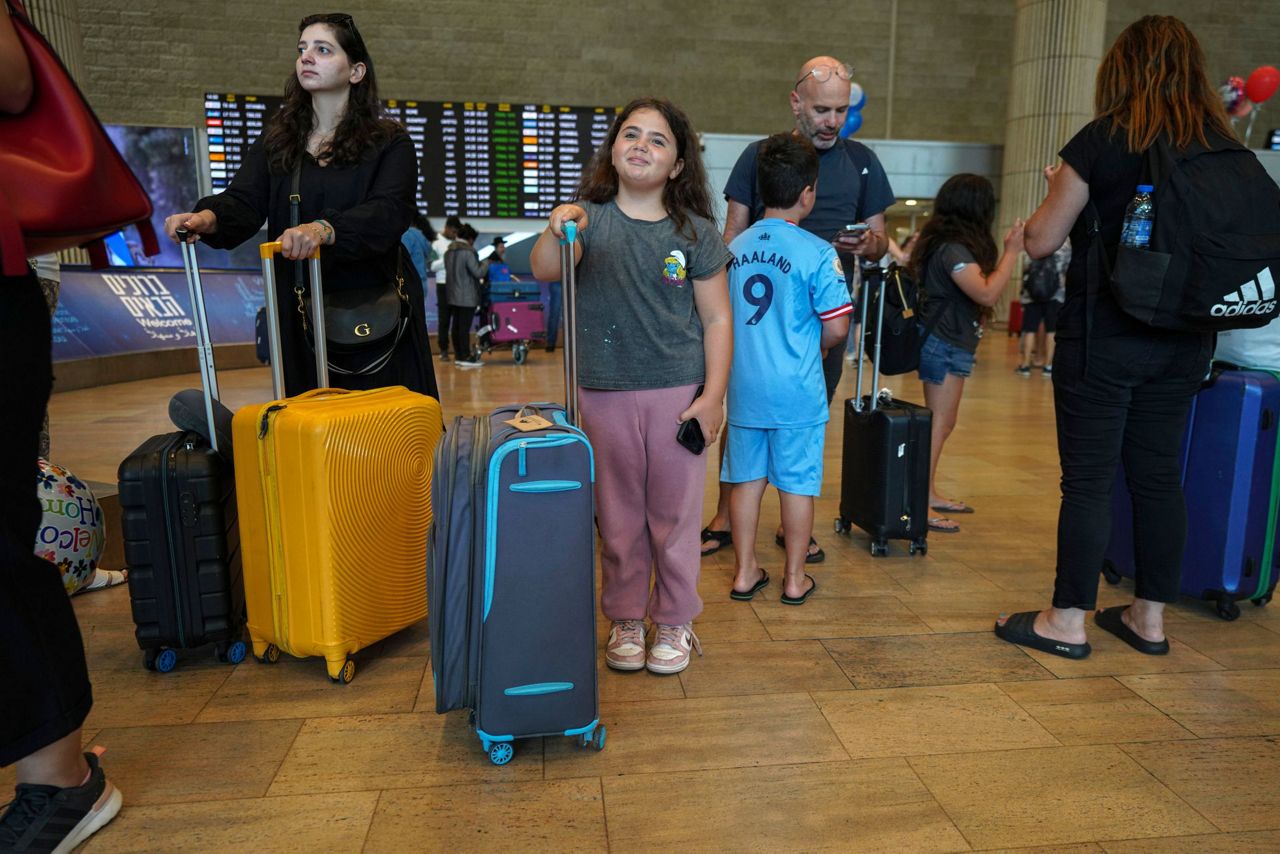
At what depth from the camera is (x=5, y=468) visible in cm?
136

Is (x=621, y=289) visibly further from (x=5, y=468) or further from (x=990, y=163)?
(x=990, y=163)

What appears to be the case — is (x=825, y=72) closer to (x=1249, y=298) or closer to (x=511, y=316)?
(x=1249, y=298)

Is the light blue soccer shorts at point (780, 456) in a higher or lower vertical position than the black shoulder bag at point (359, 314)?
lower

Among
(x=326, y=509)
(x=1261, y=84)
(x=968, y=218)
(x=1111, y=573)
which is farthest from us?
(x=1261, y=84)

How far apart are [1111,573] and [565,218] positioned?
7.65 ft

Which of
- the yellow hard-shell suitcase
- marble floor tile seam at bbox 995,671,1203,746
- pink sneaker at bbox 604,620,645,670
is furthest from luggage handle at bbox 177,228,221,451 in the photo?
marble floor tile seam at bbox 995,671,1203,746

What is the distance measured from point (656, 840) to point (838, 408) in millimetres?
5948

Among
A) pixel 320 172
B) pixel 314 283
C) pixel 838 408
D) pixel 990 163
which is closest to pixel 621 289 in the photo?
pixel 314 283

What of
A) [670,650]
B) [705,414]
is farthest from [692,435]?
[670,650]

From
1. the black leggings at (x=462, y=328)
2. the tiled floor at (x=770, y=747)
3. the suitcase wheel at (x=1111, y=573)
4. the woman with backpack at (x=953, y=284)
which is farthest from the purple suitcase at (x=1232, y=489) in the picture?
the black leggings at (x=462, y=328)

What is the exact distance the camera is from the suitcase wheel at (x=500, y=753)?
5.83ft

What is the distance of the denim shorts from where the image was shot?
360 cm

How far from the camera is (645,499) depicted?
7.28 feet

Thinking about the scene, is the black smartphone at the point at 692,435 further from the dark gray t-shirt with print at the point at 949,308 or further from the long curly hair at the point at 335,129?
the dark gray t-shirt with print at the point at 949,308
